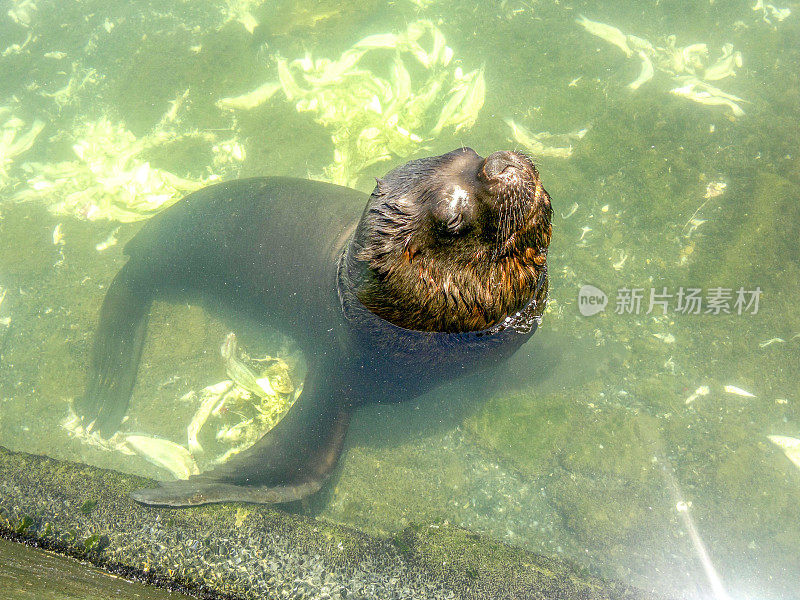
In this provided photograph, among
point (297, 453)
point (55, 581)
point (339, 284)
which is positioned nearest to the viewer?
point (55, 581)

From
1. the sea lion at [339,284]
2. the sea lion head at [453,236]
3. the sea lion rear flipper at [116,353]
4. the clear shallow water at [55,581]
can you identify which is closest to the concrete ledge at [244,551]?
the clear shallow water at [55,581]

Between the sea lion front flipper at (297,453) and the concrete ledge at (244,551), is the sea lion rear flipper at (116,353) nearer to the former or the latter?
the concrete ledge at (244,551)

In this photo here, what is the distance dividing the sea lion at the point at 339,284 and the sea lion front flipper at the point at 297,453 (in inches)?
0.5

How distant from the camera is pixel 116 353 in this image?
16.1 ft

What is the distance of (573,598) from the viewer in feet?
10.1

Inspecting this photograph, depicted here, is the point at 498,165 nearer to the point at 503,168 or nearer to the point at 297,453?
the point at 503,168

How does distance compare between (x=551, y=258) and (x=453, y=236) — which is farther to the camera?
(x=551, y=258)

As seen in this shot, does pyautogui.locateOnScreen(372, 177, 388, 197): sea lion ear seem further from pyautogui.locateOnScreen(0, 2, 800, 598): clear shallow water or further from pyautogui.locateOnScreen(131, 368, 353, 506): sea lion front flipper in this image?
pyautogui.locateOnScreen(0, 2, 800, 598): clear shallow water

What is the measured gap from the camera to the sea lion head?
2.52m

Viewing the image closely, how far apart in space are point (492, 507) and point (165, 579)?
262cm

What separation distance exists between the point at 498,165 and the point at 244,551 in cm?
277

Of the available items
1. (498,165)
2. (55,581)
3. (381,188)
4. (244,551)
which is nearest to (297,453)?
(244,551)

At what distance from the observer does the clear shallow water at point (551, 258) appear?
416 centimetres

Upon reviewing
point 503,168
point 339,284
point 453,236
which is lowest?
point 339,284
